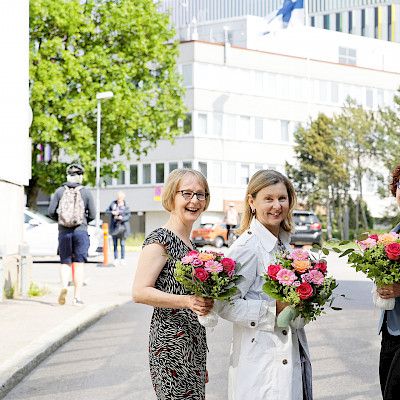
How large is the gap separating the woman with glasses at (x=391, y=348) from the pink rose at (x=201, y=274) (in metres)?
1.21

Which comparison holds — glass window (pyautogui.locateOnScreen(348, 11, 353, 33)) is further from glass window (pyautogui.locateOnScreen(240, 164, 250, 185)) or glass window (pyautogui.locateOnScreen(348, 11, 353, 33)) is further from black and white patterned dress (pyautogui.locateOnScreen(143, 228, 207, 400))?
black and white patterned dress (pyautogui.locateOnScreen(143, 228, 207, 400))

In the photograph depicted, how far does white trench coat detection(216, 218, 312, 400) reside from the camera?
4.55m

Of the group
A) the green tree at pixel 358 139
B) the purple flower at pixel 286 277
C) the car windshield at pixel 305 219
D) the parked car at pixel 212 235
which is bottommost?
the parked car at pixel 212 235

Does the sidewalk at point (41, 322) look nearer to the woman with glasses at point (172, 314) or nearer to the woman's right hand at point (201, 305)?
the woman with glasses at point (172, 314)

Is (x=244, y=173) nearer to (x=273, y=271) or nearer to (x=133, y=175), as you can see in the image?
(x=133, y=175)

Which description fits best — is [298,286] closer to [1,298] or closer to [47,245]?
[1,298]

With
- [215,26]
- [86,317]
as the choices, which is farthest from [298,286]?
[215,26]

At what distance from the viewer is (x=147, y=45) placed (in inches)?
1781

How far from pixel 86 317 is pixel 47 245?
18.7 m

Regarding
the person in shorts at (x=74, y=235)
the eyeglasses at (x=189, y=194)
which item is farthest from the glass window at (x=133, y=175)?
the eyeglasses at (x=189, y=194)

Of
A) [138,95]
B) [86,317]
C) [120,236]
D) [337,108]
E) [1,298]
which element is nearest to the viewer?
[86,317]

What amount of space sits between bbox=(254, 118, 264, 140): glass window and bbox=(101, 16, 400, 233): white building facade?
2.6 inches

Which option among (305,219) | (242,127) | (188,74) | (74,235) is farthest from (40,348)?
(242,127)

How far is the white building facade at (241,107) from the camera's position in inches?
2689
